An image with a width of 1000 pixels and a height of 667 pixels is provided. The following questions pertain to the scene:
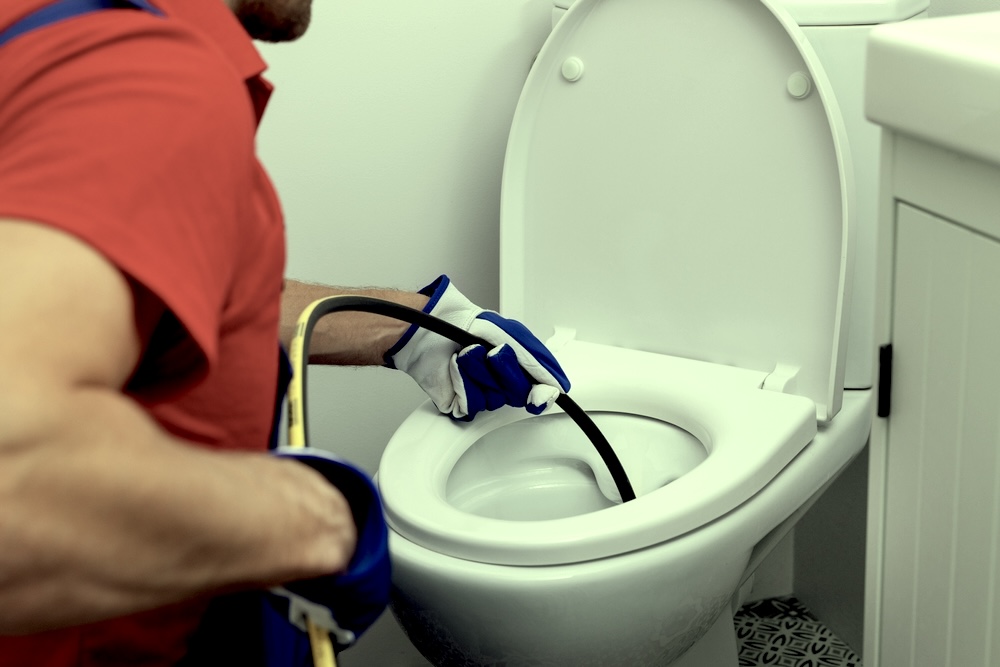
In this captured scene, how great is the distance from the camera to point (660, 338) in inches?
48.4

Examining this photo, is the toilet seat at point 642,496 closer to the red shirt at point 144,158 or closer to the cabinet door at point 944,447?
the cabinet door at point 944,447

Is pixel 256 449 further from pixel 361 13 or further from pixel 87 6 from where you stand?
pixel 361 13

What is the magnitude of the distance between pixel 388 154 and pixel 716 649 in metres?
0.70

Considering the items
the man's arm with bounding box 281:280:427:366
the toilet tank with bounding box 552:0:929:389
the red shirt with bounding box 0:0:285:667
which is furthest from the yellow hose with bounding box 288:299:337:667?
the toilet tank with bounding box 552:0:929:389

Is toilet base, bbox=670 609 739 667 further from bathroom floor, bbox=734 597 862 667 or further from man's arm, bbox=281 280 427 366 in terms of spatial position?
man's arm, bbox=281 280 427 366

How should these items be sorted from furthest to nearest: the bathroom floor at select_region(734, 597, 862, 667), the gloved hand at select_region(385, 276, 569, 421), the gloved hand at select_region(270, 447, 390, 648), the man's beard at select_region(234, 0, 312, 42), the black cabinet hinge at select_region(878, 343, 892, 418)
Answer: the bathroom floor at select_region(734, 597, 862, 667) → the gloved hand at select_region(385, 276, 569, 421) → the black cabinet hinge at select_region(878, 343, 892, 418) → the man's beard at select_region(234, 0, 312, 42) → the gloved hand at select_region(270, 447, 390, 648)

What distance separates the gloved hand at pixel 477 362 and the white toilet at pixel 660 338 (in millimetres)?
63

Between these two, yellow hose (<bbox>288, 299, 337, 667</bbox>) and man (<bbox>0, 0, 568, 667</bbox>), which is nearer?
man (<bbox>0, 0, 568, 667</bbox>)

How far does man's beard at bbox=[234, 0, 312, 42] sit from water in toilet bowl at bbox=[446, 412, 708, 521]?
1.87ft

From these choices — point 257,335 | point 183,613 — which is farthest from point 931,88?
point 183,613

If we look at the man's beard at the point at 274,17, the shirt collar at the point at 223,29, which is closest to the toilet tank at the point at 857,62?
the man's beard at the point at 274,17

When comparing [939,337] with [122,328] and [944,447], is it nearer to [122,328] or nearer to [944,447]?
[944,447]

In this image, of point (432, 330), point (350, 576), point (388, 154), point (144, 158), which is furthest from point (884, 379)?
point (388, 154)

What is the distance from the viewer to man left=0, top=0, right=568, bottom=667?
33cm
